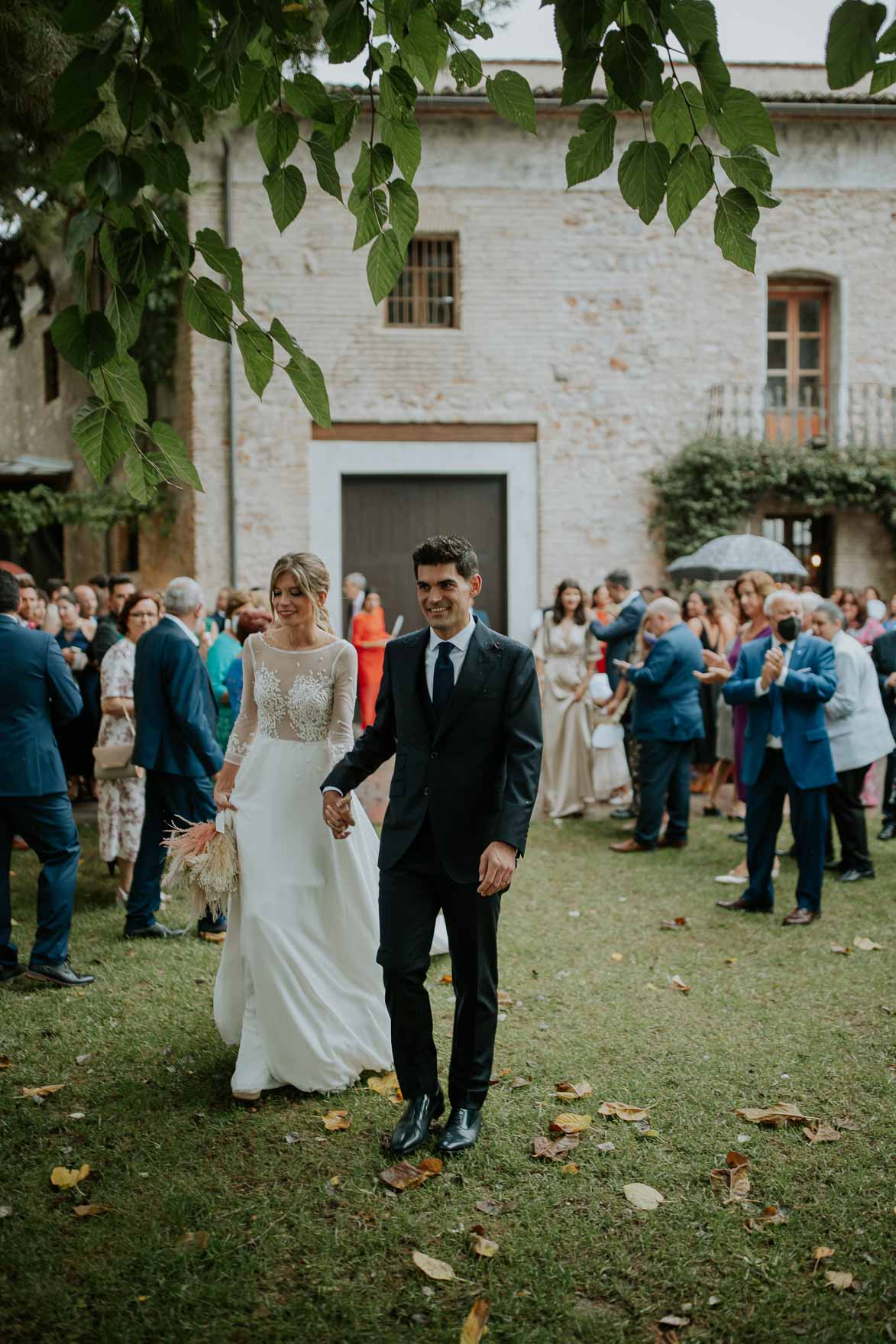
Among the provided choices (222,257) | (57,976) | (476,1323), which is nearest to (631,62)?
(222,257)

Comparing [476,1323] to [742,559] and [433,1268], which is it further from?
[742,559]

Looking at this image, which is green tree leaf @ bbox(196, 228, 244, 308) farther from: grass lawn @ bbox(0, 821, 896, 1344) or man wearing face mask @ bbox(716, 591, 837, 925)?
man wearing face mask @ bbox(716, 591, 837, 925)

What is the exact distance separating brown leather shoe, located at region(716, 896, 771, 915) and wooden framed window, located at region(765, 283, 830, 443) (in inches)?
481

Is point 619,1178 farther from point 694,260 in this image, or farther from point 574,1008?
point 694,260

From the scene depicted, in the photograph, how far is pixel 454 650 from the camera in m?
4.06

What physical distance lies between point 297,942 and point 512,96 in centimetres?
316

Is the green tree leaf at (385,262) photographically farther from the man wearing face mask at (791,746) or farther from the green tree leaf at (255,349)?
the man wearing face mask at (791,746)

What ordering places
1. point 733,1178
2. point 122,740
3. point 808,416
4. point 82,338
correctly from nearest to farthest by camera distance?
point 82,338 → point 733,1178 → point 122,740 → point 808,416

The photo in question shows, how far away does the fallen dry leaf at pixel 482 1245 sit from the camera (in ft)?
11.2

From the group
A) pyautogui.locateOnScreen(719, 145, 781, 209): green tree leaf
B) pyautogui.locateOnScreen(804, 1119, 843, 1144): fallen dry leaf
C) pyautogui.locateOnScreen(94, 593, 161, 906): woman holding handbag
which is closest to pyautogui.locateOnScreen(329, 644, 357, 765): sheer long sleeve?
pyautogui.locateOnScreen(804, 1119, 843, 1144): fallen dry leaf

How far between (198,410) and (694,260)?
8016 mm

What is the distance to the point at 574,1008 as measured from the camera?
5684 mm

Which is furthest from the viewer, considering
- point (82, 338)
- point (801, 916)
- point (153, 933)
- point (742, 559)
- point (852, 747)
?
point (742, 559)

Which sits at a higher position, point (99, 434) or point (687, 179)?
point (687, 179)
